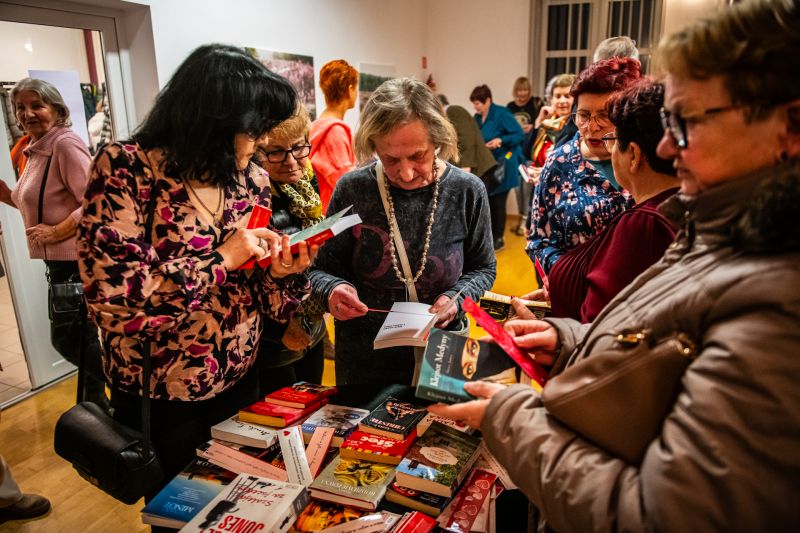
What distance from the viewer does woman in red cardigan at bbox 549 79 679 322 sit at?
50.3 inches

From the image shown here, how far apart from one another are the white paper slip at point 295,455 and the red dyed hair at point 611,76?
159 cm

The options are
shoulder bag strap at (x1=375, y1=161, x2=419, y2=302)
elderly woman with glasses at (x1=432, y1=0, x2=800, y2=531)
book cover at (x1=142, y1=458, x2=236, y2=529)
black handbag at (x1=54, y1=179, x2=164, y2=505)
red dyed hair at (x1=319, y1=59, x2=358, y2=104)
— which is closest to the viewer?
elderly woman with glasses at (x1=432, y1=0, x2=800, y2=531)

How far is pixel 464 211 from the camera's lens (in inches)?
77.8

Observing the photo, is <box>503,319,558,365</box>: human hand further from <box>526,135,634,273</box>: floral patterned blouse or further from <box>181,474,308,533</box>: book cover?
<box>526,135,634,273</box>: floral patterned blouse

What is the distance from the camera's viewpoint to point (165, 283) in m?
1.38

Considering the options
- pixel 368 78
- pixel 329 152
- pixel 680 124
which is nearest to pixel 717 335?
pixel 680 124

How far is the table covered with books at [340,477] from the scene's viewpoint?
1.14m

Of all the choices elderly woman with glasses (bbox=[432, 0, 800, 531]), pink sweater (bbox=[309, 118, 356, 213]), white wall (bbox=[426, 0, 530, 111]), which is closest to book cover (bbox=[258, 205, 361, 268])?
elderly woman with glasses (bbox=[432, 0, 800, 531])

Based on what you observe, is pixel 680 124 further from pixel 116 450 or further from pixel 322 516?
pixel 116 450

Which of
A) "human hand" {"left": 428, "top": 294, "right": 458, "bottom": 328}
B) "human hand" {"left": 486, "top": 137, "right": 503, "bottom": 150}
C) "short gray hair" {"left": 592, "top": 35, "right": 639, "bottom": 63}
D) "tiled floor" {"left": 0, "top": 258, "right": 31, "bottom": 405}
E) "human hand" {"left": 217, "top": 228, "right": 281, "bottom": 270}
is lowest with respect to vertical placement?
"tiled floor" {"left": 0, "top": 258, "right": 31, "bottom": 405}

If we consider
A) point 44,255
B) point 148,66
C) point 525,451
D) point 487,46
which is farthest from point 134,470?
point 487,46

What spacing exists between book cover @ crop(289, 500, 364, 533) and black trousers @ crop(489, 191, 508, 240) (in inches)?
224

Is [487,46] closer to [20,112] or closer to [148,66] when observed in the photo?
[148,66]

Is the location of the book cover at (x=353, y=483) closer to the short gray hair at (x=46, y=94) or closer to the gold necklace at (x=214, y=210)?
the gold necklace at (x=214, y=210)
